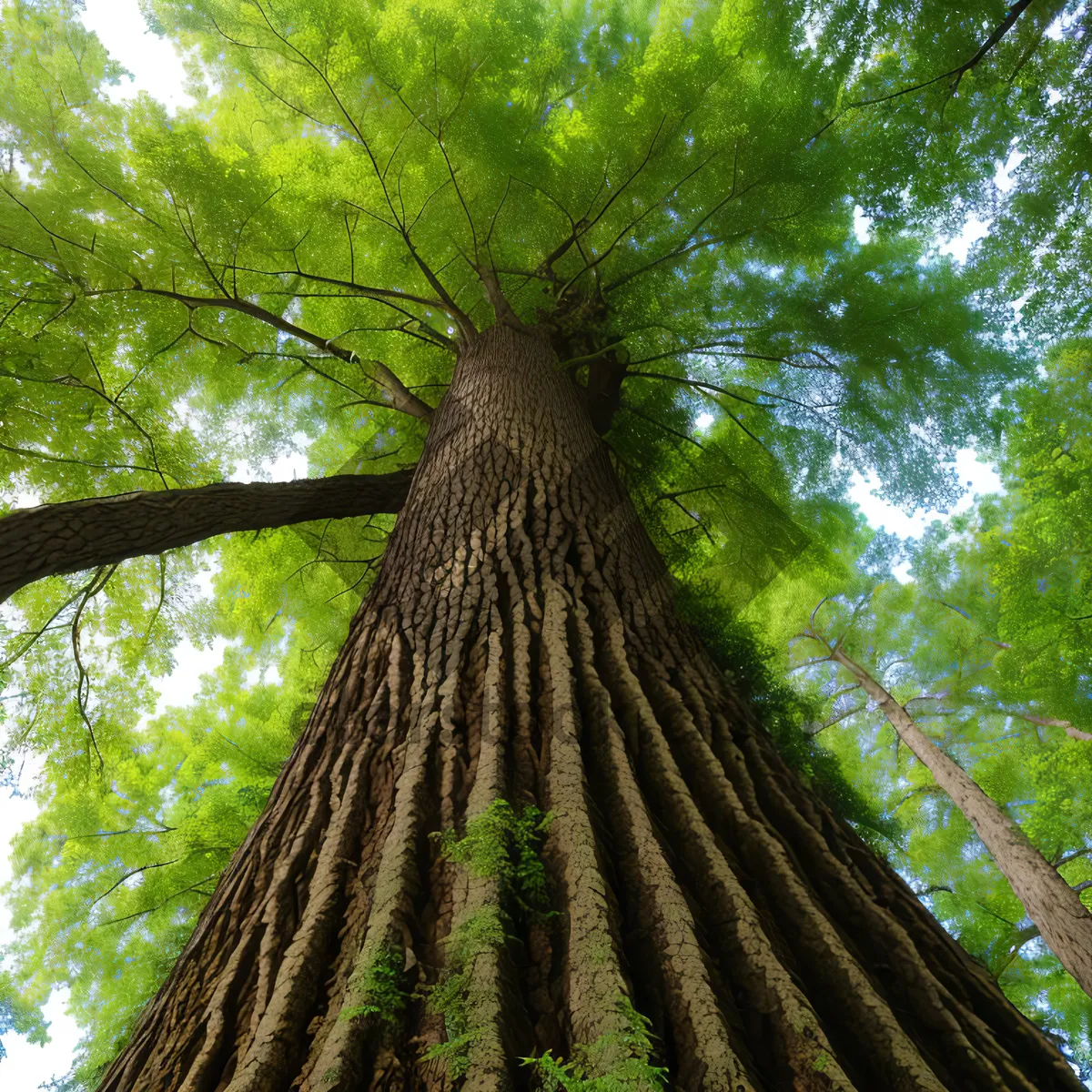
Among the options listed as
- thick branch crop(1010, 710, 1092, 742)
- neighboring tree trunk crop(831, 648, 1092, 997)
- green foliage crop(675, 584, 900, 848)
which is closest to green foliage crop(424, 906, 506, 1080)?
green foliage crop(675, 584, 900, 848)

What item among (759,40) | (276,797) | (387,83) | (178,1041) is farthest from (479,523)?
(759,40)

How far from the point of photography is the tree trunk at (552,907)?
0.98 m

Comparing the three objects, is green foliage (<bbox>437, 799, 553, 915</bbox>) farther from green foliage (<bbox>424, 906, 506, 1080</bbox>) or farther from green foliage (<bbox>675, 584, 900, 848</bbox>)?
green foliage (<bbox>675, 584, 900, 848</bbox>)

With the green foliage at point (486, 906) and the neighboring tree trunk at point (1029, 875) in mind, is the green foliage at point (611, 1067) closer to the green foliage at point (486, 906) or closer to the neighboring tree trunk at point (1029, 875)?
the green foliage at point (486, 906)

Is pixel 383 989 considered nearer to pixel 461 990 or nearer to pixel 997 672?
pixel 461 990

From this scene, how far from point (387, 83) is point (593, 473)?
3007mm

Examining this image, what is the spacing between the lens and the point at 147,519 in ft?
9.25

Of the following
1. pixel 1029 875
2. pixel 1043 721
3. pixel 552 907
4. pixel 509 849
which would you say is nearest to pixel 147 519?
pixel 509 849

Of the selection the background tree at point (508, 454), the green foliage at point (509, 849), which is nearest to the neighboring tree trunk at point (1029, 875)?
the background tree at point (508, 454)

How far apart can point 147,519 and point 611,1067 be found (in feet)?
9.40

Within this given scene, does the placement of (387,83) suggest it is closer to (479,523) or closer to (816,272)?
(479,523)

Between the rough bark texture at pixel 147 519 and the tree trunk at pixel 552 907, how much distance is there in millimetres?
1231

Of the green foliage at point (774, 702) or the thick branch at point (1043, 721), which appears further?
the thick branch at point (1043, 721)

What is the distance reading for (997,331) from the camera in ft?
18.0
